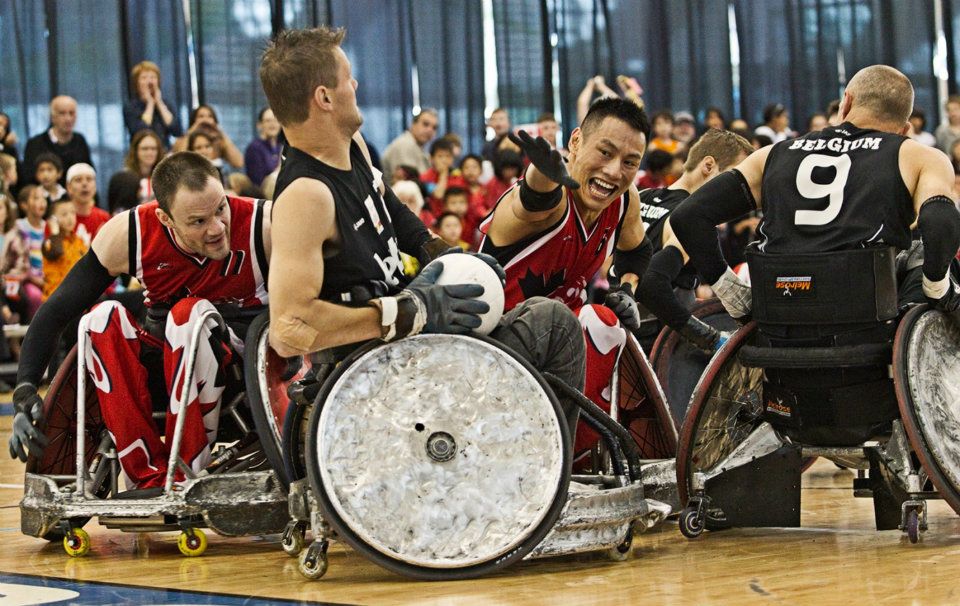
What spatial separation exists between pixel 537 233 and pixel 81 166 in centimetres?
729

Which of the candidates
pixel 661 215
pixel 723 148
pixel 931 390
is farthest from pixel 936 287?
pixel 723 148

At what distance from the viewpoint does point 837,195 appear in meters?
4.43

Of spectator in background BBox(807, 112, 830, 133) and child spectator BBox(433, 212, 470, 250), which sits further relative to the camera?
spectator in background BBox(807, 112, 830, 133)

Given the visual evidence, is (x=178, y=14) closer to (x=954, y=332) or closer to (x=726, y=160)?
(x=726, y=160)

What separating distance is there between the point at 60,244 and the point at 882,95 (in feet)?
26.2

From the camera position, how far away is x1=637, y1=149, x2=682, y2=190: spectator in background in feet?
36.5

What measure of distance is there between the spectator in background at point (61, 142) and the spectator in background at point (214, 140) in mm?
777

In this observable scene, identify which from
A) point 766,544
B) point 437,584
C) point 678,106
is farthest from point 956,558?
point 678,106

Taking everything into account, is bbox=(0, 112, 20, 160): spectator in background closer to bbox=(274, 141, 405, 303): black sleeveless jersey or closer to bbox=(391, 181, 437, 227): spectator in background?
bbox=(391, 181, 437, 227): spectator in background

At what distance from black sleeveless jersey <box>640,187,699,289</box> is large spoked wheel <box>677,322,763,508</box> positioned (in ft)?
5.21

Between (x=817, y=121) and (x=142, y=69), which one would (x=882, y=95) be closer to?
(x=142, y=69)

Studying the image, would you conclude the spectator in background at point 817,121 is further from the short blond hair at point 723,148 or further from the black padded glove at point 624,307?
the black padded glove at point 624,307

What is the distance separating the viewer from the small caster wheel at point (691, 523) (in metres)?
4.54

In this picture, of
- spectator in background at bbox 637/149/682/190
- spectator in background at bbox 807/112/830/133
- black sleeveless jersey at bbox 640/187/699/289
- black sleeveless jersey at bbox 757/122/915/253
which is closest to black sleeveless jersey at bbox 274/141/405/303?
black sleeveless jersey at bbox 757/122/915/253
